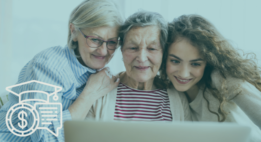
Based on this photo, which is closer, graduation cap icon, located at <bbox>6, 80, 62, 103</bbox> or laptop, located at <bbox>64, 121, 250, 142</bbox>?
laptop, located at <bbox>64, 121, 250, 142</bbox>

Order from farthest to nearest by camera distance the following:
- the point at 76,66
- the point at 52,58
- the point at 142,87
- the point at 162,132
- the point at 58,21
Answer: the point at 58,21
the point at 142,87
the point at 76,66
the point at 52,58
the point at 162,132

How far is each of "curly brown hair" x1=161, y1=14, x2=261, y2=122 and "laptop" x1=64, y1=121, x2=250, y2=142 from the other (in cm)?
63

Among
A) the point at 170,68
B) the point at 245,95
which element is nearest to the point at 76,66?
the point at 170,68

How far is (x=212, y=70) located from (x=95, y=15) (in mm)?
839

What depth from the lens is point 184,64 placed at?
124cm

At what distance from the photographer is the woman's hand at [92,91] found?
1.19m

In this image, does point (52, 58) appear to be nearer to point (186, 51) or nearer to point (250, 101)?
point (186, 51)

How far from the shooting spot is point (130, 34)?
1252 mm

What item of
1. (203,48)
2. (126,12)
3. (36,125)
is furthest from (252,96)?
(126,12)

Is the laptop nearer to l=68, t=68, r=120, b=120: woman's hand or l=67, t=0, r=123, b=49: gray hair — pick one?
l=68, t=68, r=120, b=120: woman's hand

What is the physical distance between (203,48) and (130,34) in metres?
0.47

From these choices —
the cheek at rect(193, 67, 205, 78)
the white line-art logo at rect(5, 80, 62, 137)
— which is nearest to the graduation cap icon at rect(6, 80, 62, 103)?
the white line-art logo at rect(5, 80, 62, 137)

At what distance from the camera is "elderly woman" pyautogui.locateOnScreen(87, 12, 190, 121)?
1.24 meters

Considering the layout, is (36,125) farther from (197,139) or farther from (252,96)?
(252,96)
